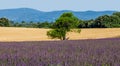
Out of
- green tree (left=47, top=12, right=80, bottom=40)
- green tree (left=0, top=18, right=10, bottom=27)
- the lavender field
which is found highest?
the lavender field

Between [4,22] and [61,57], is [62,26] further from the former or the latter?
[4,22]

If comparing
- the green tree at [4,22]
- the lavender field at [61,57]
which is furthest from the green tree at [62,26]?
the green tree at [4,22]

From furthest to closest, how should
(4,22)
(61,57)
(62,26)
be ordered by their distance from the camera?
(4,22)
(62,26)
(61,57)

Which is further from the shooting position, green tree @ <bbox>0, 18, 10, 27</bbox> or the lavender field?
green tree @ <bbox>0, 18, 10, 27</bbox>

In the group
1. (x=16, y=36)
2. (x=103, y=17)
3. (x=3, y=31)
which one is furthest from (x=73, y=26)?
(x=103, y=17)

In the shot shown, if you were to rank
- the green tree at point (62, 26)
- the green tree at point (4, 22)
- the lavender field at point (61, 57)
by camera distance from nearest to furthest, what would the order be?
the lavender field at point (61, 57) < the green tree at point (62, 26) < the green tree at point (4, 22)

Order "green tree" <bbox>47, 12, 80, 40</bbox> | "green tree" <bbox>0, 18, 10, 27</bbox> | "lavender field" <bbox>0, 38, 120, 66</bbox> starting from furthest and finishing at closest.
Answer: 1. "green tree" <bbox>0, 18, 10, 27</bbox>
2. "green tree" <bbox>47, 12, 80, 40</bbox>
3. "lavender field" <bbox>0, 38, 120, 66</bbox>

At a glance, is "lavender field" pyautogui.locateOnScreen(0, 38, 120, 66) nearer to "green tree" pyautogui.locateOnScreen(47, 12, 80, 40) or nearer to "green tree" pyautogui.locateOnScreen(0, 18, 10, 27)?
"green tree" pyautogui.locateOnScreen(47, 12, 80, 40)

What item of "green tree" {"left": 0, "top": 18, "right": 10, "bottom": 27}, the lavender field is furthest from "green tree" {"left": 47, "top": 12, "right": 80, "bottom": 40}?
"green tree" {"left": 0, "top": 18, "right": 10, "bottom": 27}

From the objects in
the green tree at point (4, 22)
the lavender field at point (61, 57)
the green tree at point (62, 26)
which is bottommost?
the green tree at point (4, 22)

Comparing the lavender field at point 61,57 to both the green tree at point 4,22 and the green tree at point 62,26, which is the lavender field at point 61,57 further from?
the green tree at point 4,22

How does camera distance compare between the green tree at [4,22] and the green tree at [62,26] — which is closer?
the green tree at [62,26]

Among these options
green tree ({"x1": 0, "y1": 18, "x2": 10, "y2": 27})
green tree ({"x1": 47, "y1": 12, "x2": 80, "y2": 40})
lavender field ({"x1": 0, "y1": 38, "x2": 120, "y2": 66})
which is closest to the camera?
lavender field ({"x1": 0, "y1": 38, "x2": 120, "y2": 66})

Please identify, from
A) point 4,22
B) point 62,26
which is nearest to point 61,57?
point 62,26
